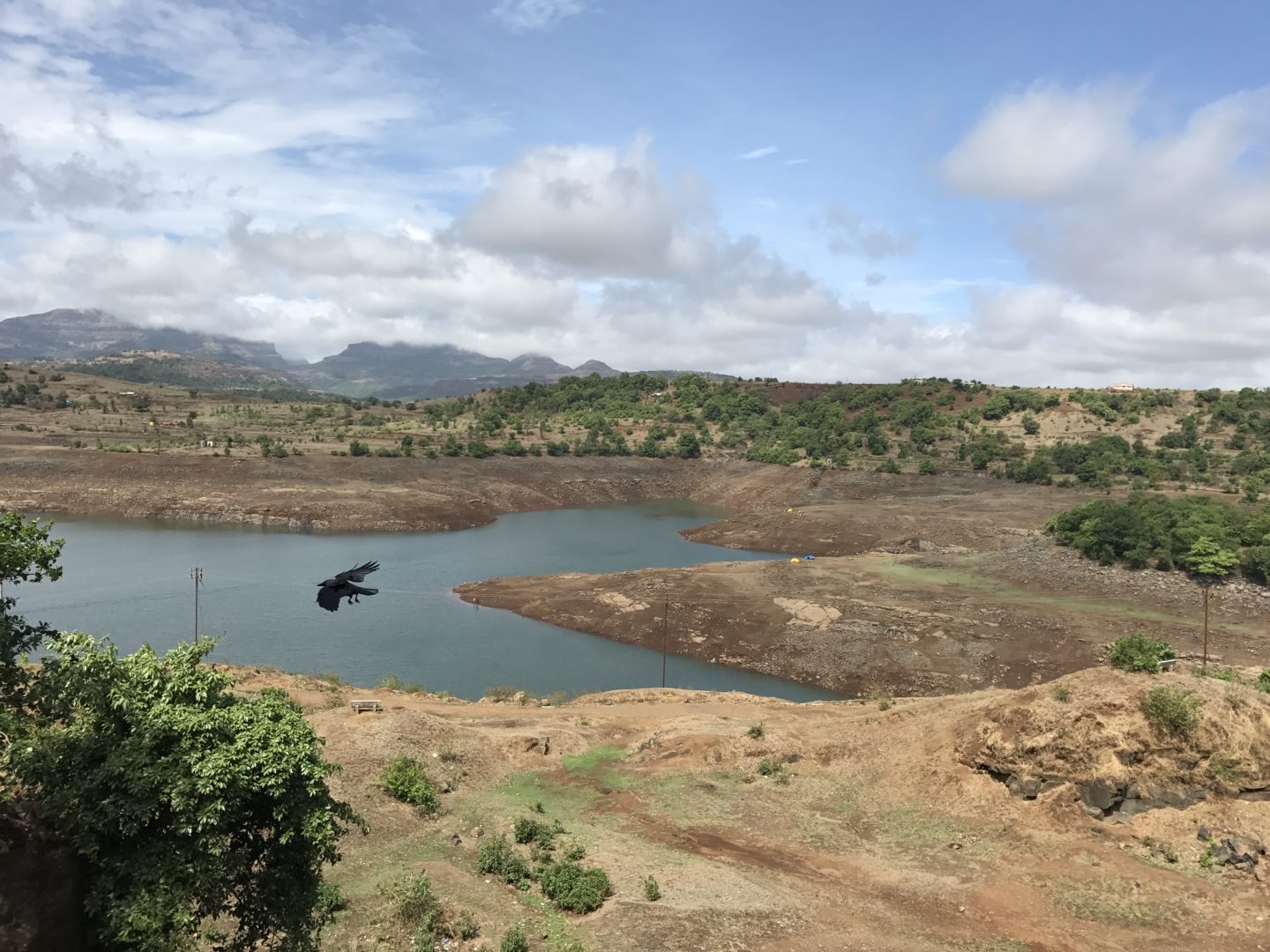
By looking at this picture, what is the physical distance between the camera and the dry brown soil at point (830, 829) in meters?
18.0

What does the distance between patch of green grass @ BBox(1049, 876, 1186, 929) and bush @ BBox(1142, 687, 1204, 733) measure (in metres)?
5.29

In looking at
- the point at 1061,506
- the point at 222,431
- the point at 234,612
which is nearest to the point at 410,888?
the point at 234,612

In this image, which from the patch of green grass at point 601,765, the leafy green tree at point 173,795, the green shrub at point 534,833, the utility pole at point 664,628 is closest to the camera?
the leafy green tree at point 173,795

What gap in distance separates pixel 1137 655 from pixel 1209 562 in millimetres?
48337

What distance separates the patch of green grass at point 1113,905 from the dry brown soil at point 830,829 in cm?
6

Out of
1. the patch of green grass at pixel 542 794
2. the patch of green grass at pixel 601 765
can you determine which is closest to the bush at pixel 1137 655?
the patch of green grass at pixel 601 765

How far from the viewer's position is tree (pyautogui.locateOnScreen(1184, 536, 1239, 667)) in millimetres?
63062

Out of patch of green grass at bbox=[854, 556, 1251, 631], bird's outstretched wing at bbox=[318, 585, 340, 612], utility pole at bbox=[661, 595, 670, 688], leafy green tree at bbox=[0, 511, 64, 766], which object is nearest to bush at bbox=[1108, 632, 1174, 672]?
bird's outstretched wing at bbox=[318, 585, 340, 612]

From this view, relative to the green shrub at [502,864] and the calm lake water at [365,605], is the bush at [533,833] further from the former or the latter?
the calm lake water at [365,605]

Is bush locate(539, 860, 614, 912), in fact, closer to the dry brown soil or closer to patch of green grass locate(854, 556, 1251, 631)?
the dry brown soil

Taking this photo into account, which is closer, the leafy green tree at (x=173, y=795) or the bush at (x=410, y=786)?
the leafy green tree at (x=173, y=795)

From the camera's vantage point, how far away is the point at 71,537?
84.5 m

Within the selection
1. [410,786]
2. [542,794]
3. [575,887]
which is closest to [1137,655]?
[575,887]

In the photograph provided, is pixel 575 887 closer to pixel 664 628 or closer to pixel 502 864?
pixel 502 864
